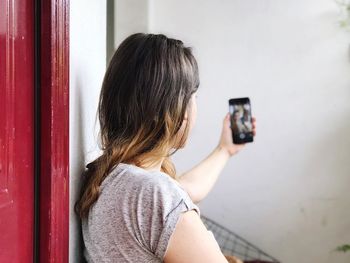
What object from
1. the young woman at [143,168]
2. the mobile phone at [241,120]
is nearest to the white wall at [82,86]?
the young woman at [143,168]

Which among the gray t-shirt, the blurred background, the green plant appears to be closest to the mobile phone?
the gray t-shirt

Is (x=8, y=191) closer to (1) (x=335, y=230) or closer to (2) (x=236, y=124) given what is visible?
(2) (x=236, y=124)

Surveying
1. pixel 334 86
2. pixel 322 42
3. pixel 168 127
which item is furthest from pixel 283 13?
pixel 168 127

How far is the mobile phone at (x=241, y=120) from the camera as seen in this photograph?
1104 mm

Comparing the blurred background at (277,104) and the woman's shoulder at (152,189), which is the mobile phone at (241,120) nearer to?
the woman's shoulder at (152,189)

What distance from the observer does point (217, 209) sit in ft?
5.91

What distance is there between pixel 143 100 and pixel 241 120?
1.66ft

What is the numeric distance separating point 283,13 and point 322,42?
203 millimetres

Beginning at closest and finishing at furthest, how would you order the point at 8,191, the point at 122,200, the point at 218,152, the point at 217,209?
1. the point at 8,191
2. the point at 122,200
3. the point at 218,152
4. the point at 217,209

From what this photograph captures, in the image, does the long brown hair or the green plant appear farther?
the green plant

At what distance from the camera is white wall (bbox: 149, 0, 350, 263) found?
1.69 m

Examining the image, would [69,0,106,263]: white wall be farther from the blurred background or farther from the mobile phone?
the blurred background

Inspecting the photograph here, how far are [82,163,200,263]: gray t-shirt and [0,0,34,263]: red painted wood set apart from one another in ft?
0.36

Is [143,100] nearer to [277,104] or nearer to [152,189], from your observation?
[152,189]
